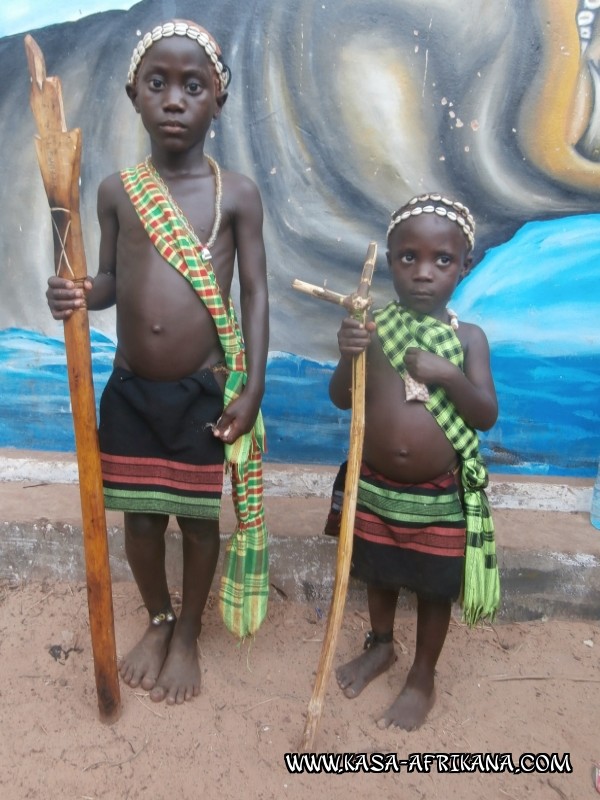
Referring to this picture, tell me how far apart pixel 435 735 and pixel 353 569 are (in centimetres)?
54

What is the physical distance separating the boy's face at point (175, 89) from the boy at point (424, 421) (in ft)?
1.94

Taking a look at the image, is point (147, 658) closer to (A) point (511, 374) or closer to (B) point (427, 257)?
(B) point (427, 257)

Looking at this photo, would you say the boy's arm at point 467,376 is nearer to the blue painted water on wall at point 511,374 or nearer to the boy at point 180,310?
the boy at point 180,310

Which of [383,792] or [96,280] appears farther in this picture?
[96,280]

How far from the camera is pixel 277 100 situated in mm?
2682

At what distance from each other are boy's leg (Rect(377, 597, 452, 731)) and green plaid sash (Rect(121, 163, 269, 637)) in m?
0.49

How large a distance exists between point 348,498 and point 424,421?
12.0 inches

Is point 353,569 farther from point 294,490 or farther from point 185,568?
point 294,490

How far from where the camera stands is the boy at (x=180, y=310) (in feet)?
5.38

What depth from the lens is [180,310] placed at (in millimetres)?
1708

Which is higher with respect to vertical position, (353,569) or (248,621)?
(353,569)

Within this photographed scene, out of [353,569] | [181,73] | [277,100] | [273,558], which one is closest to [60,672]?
[273,558]

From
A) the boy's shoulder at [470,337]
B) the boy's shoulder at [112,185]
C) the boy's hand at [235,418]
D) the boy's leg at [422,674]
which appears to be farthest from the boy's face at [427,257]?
the boy's leg at [422,674]

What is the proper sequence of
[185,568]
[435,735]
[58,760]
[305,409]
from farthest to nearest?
1. [305,409]
2. [185,568]
3. [435,735]
4. [58,760]
